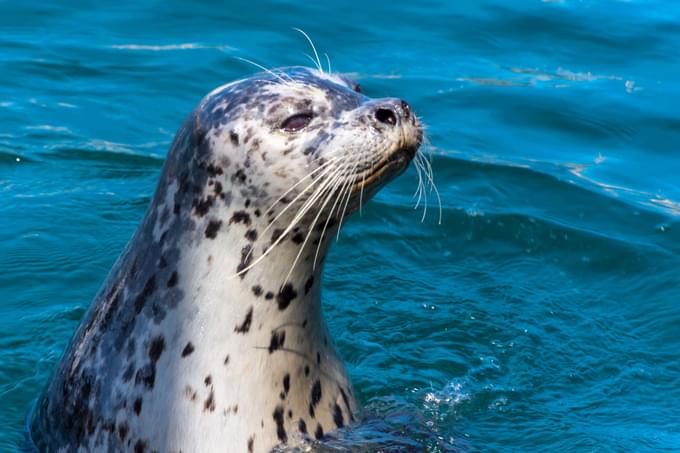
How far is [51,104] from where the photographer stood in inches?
422

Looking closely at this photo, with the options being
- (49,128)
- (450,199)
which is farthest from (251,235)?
(49,128)

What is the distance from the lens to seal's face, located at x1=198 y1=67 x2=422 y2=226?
5.03 metres

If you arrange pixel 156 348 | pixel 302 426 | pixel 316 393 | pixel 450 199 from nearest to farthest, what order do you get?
pixel 156 348, pixel 302 426, pixel 316 393, pixel 450 199

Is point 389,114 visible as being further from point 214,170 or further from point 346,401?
point 346,401

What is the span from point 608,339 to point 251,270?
3.37 metres

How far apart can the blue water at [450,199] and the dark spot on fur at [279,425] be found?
0.23m

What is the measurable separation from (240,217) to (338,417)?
98cm

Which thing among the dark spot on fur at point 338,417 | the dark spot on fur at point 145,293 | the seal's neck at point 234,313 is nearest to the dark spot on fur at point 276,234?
the seal's neck at point 234,313

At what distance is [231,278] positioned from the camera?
524 centimetres

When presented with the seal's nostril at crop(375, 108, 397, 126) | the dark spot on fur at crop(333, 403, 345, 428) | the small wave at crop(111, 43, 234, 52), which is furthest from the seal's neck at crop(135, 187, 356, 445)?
the small wave at crop(111, 43, 234, 52)

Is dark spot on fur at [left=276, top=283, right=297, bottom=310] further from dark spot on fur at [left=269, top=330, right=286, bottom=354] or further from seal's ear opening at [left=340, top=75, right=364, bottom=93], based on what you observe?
seal's ear opening at [left=340, top=75, right=364, bottom=93]

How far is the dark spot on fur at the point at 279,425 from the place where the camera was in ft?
17.4

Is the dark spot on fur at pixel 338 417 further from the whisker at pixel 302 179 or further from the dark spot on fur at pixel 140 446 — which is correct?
the whisker at pixel 302 179

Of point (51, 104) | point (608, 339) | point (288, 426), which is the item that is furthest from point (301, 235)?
point (51, 104)
